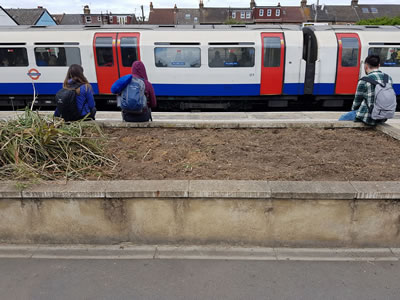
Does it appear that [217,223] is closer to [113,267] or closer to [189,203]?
[189,203]

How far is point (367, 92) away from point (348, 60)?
22.1 feet

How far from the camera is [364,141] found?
4.93 m

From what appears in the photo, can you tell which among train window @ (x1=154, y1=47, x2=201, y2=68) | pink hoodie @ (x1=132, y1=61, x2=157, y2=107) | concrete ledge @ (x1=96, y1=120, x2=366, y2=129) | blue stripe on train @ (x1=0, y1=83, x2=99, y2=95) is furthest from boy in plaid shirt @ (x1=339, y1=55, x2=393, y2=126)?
blue stripe on train @ (x1=0, y1=83, x2=99, y2=95)

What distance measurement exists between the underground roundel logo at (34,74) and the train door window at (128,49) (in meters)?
3.08

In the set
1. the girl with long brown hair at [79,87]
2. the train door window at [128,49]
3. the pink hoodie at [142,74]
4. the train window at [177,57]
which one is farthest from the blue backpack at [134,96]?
the train door window at [128,49]

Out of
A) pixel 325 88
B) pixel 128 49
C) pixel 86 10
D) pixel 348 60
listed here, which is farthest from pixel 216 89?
pixel 86 10

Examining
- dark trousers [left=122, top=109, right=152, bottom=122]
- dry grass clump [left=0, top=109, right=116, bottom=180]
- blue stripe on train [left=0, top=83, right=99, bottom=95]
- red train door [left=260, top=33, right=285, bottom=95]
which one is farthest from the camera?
blue stripe on train [left=0, top=83, right=99, bottom=95]

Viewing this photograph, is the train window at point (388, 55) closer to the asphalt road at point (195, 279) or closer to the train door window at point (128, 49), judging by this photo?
the train door window at point (128, 49)

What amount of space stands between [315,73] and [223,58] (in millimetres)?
3199

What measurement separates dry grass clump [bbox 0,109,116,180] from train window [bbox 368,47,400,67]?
10.5 m

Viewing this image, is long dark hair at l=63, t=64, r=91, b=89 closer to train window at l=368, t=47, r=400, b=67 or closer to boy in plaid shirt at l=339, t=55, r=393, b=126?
boy in plaid shirt at l=339, t=55, r=393, b=126

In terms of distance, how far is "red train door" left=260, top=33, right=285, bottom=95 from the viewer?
11.0 metres

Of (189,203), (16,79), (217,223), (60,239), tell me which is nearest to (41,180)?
(60,239)

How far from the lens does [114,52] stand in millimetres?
10984
